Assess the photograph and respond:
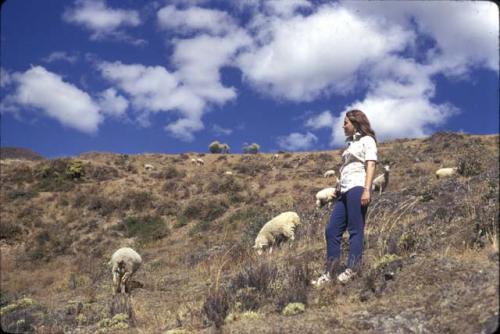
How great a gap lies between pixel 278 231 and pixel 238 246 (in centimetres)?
111

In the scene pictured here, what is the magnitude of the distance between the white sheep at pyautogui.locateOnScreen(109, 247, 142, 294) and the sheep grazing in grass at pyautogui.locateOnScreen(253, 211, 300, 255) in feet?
9.52

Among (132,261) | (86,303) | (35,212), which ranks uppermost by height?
(35,212)

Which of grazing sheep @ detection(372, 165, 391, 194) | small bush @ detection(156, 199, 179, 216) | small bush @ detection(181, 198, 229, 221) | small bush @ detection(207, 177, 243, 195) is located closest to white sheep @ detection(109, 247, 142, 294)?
grazing sheep @ detection(372, 165, 391, 194)

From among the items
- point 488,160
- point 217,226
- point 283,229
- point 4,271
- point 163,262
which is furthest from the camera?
point 217,226

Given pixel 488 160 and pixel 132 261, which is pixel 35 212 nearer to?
pixel 132 261

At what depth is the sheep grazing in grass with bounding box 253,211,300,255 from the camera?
12.4 metres

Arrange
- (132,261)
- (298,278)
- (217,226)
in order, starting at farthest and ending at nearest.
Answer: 1. (217,226)
2. (132,261)
3. (298,278)

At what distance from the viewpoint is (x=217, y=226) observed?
21531 millimetres

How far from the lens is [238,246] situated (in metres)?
12.8

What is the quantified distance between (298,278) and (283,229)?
667cm

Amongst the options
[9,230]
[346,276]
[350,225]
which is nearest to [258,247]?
[350,225]

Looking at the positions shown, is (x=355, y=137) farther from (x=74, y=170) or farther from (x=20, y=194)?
(x=74, y=170)

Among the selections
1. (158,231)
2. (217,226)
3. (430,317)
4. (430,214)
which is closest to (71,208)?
(158,231)

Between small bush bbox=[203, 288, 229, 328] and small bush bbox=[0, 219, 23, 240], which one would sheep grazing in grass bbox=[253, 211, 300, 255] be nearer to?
small bush bbox=[203, 288, 229, 328]
